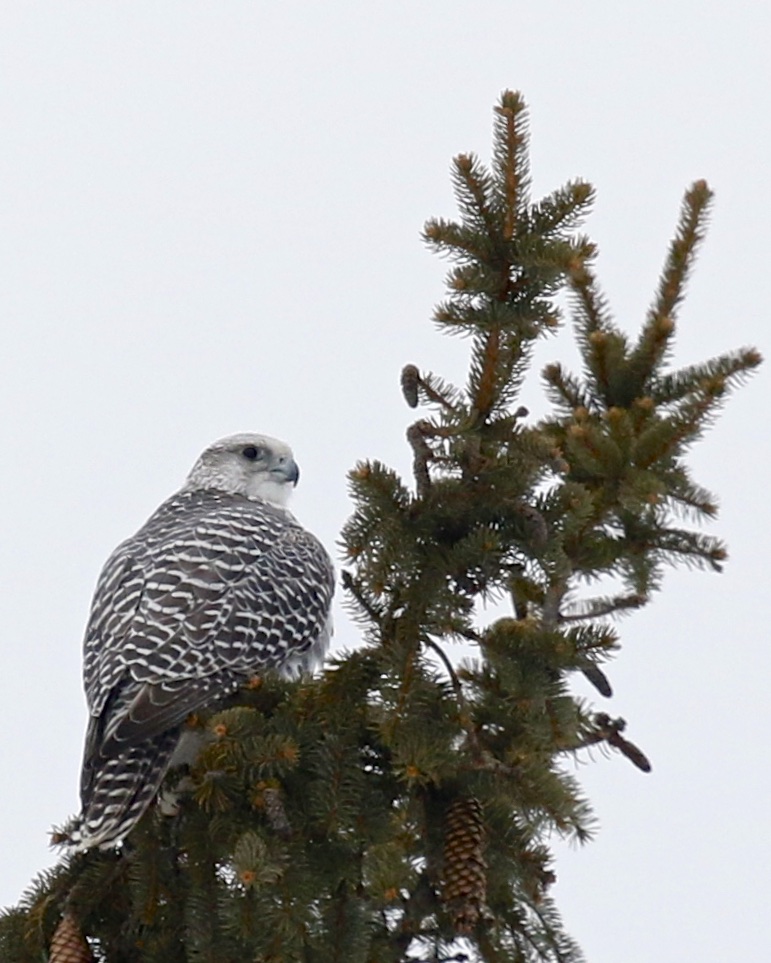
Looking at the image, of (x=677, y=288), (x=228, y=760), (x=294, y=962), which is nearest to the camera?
(x=294, y=962)

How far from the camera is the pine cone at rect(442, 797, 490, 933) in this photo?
379 cm

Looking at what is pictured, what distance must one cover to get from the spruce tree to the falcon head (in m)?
2.88

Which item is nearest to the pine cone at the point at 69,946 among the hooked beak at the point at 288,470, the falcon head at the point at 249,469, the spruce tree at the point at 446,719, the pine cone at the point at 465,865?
the spruce tree at the point at 446,719

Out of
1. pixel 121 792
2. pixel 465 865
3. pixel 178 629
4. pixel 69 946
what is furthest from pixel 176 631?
pixel 465 865

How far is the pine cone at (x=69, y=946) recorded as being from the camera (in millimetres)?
3922

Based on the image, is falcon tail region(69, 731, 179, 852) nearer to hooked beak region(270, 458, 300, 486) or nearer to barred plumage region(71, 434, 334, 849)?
barred plumage region(71, 434, 334, 849)

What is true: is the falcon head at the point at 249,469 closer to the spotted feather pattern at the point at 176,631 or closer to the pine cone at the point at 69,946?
the spotted feather pattern at the point at 176,631

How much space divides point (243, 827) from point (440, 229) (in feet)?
6.36

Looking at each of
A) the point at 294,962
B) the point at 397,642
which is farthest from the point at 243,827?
the point at 397,642

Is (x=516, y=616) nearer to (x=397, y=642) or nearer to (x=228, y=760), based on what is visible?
(x=397, y=642)

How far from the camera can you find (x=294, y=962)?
365cm

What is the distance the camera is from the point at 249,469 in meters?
7.29

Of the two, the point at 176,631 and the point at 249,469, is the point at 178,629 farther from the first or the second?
the point at 249,469

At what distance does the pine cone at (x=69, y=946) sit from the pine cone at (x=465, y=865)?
3.58 feet
